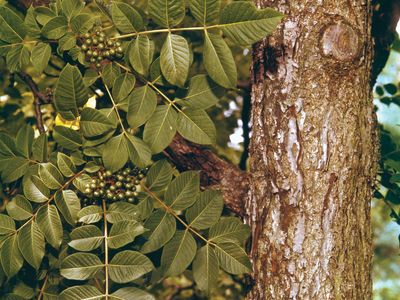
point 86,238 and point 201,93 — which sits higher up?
point 201,93

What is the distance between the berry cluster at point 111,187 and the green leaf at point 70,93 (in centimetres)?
16

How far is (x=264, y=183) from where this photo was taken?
153 centimetres

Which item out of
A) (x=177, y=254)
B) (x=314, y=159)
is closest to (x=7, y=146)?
(x=177, y=254)

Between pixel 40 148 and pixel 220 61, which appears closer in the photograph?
pixel 220 61

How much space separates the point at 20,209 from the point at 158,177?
1.11ft

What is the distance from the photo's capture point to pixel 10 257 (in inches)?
56.4

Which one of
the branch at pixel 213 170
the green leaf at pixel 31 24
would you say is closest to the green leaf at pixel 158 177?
the branch at pixel 213 170

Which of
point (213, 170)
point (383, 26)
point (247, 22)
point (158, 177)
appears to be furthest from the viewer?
point (383, 26)

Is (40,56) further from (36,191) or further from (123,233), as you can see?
(123,233)

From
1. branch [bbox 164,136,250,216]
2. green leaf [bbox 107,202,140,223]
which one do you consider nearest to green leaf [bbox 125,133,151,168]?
green leaf [bbox 107,202,140,223]

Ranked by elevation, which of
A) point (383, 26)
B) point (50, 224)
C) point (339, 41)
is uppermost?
point (383, 26)

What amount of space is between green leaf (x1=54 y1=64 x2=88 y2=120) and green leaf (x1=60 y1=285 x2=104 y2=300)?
15.7 inches

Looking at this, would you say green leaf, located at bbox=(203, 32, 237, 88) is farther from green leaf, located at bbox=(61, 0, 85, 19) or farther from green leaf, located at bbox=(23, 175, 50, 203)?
green leaf, located at bbox=(23, 175, 50, 203)

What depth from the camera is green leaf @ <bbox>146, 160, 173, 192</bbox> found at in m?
1.53
